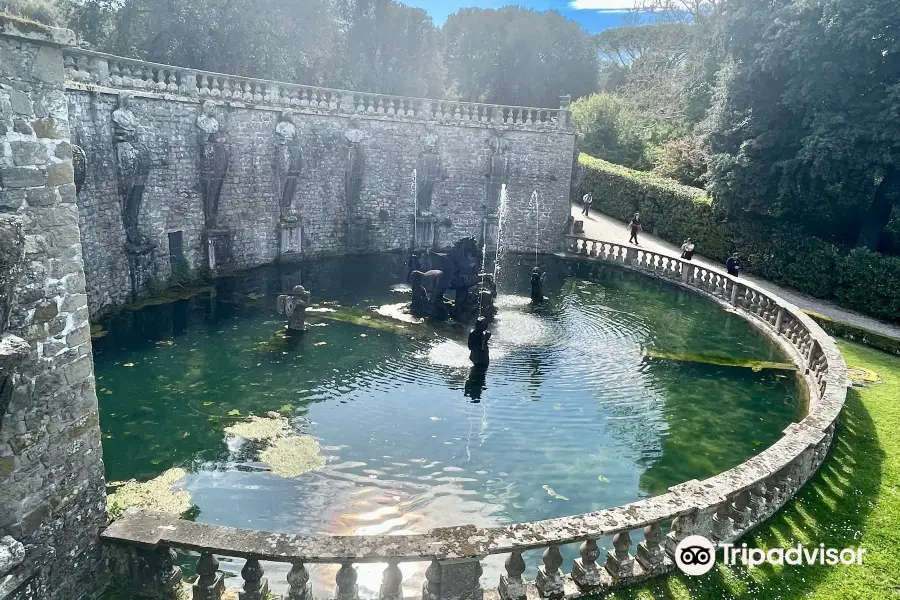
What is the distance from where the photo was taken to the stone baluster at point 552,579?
662cm

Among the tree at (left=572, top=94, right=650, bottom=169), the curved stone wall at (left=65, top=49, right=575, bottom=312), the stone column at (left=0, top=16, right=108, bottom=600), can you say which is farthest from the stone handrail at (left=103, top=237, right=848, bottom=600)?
the tree at (left=572, top=94, right=650, bottom=169)

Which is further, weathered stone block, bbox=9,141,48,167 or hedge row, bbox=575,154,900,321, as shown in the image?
hedge row, bbox=575,154,900,321

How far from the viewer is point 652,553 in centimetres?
713

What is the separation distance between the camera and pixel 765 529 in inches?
323

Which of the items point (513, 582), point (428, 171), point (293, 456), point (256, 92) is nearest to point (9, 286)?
point (513, 582)

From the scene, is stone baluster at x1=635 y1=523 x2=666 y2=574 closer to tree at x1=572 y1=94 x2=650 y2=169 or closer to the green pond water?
the green pond water

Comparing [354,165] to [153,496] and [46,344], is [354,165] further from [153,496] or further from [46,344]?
[46,344]

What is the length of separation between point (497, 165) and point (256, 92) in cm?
1139

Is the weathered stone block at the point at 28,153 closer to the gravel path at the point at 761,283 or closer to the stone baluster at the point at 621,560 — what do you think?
the stone baluster at the point at 621,560

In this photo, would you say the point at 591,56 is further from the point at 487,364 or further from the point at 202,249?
the point at 487,364

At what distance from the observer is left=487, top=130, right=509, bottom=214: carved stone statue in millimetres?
29969

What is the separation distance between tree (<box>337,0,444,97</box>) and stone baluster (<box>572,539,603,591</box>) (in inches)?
1554

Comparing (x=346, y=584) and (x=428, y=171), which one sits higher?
(x=428, y=171)

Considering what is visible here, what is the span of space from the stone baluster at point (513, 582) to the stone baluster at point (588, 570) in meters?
0.72
